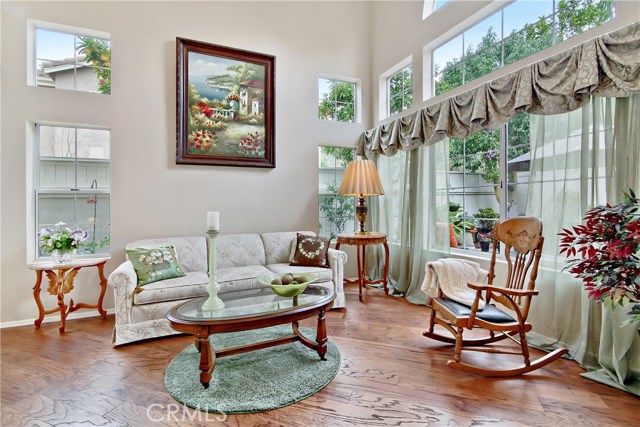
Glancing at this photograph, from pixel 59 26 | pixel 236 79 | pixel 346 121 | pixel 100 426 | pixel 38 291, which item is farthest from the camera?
pixel 346 121

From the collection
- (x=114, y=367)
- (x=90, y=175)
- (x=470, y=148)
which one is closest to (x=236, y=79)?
(x=90, y=175)

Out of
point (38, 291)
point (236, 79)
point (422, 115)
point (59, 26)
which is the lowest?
point (38, 291)

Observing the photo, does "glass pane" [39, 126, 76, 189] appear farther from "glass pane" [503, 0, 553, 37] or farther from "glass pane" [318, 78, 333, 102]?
"glass pane" [503, 0, 553, 37]

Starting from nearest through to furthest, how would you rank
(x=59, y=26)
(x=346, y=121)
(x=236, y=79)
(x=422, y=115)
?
(x=59, y=26)
(x=422, y=115)
(x=236, y=79)
(x=346, y=121)

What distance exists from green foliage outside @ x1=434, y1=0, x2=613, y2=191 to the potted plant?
0.32 meters

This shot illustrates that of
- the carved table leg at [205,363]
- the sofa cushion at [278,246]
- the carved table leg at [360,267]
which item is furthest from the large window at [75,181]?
the carved table leg at [360,267]

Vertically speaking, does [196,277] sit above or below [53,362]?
above

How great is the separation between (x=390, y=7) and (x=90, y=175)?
173 inches

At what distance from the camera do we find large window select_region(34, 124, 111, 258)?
3.22m

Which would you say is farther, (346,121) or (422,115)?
(346,121)

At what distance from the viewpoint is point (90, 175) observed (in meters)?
3.37

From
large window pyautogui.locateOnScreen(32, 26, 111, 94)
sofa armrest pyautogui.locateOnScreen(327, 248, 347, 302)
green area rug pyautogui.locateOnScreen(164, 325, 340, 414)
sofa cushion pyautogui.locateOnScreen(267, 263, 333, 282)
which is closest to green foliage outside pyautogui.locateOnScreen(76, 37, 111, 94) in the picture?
large window pyautogui.locateOnScreen(32, 26, 111, 94)

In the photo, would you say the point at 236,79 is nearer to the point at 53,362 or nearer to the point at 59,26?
the point at 59,26

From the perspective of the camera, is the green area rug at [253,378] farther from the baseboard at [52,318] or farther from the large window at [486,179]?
the large window at [486,179]
